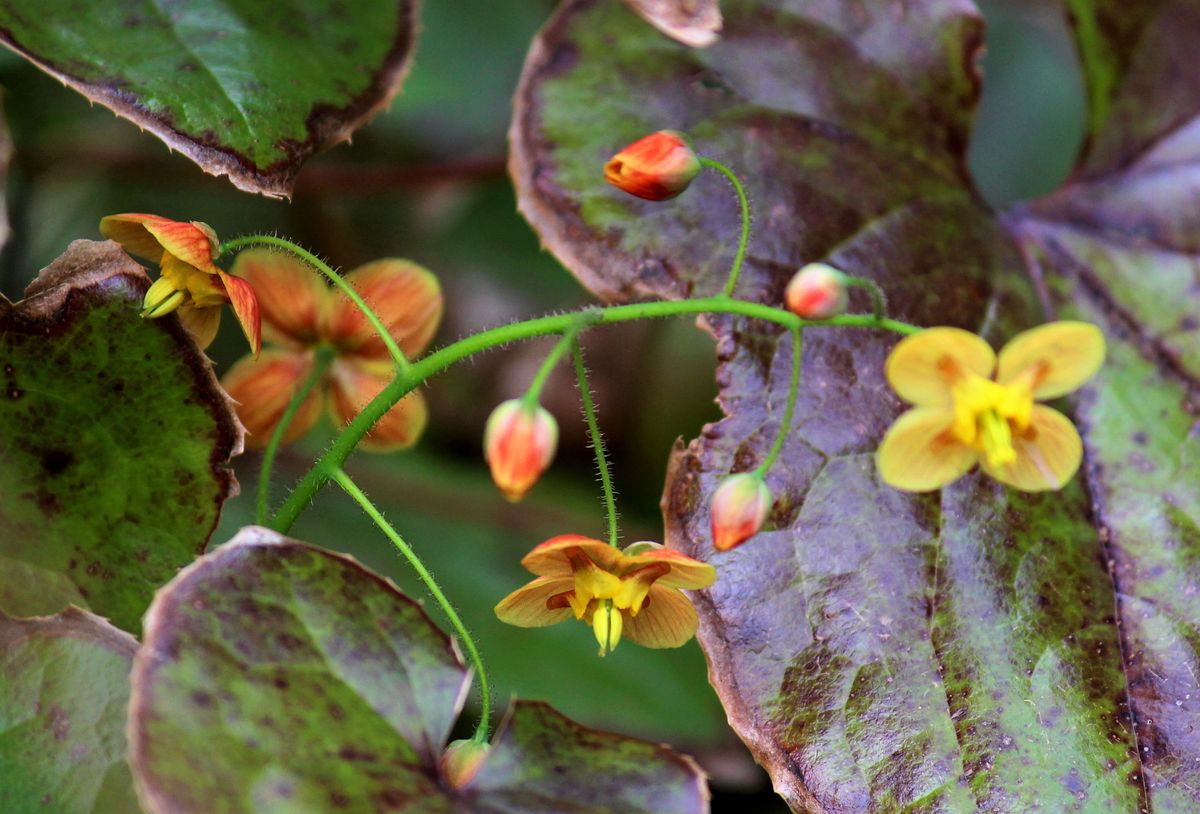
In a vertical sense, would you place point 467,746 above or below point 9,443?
below

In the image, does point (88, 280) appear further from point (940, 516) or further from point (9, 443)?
point (940, 516)

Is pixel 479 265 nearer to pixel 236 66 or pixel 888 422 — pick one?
pixel 236 66

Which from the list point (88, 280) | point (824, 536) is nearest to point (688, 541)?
point (824, 536)

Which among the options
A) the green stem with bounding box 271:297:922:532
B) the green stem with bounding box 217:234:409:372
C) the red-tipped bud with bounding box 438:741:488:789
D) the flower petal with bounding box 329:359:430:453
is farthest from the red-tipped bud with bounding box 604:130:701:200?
the red-tipped bud with bounding box 438:741:488:789

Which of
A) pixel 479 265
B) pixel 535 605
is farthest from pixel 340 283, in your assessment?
pixel 479 265

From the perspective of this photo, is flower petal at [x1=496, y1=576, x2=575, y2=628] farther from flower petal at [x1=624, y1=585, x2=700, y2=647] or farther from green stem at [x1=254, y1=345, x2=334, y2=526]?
green stem at [x1=254, y1=345, x2=334, y2=526]

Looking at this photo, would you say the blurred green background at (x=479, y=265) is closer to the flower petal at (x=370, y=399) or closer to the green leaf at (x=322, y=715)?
the flower petal at (x=370, y=399)
